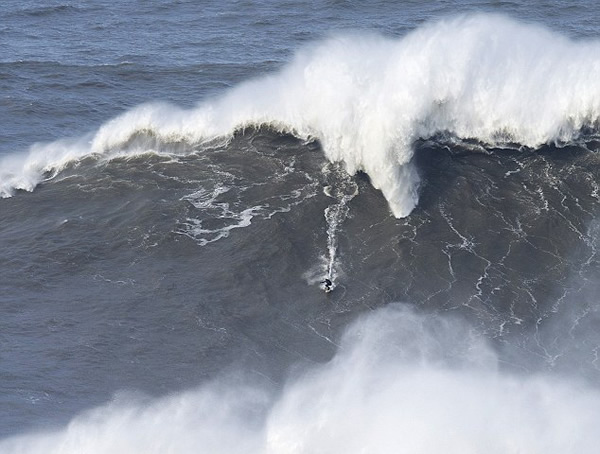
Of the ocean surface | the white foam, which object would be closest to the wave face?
the ocean surface

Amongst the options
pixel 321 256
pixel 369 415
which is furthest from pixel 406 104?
pixel 369 415

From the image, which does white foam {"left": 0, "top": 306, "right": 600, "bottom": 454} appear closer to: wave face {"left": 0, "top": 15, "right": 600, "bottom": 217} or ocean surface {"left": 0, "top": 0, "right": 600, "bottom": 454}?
ocean surface {"left": 0, "top": 0, "right": 600, "bottom": 454}

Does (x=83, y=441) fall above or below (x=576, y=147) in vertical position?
below

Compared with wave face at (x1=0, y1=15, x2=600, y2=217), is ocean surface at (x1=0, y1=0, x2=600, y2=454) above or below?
below

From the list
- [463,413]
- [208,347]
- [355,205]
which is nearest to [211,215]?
[355,205]

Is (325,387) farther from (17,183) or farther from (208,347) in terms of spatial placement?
(17,183)
